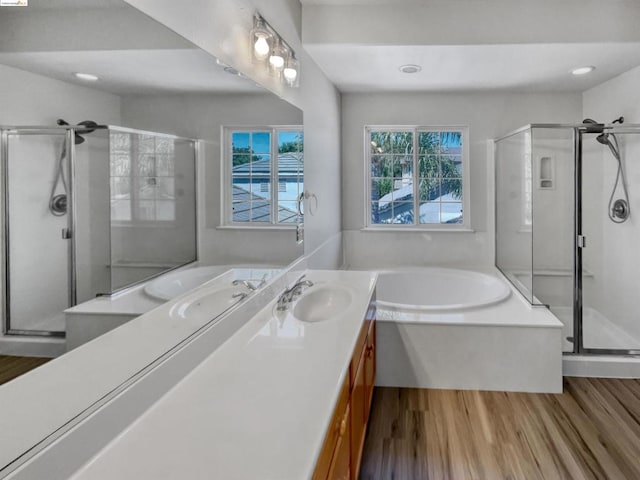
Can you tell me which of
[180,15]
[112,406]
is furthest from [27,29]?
[112,406]

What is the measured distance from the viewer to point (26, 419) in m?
0.78

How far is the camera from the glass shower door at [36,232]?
76 centimetres

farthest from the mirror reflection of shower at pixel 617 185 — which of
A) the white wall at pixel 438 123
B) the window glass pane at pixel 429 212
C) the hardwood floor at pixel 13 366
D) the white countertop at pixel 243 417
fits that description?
the hardwood floor at pixel 13 366

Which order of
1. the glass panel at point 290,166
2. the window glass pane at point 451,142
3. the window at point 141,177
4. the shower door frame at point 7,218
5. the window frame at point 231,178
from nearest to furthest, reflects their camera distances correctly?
1. the shower door frame at point 7,218
2. the window at point 141,177
3. the window frame at point 231,178
4. the glass panel at point 290,166
5. the window glass pane at point 451,142

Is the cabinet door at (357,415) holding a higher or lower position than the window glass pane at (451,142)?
lower

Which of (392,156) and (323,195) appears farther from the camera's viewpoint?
(392,156)

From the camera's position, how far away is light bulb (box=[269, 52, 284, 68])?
2199 millimetres

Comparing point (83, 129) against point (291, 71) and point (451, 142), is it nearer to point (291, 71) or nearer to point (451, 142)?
point (291, 71)

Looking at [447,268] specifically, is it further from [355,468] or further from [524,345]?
[355,468]

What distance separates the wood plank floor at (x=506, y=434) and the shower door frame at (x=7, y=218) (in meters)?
1.66

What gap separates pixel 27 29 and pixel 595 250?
4.20 m

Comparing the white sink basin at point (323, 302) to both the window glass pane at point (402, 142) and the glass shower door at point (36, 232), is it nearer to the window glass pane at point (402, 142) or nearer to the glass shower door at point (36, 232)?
the glass shower door at point (36, 232)

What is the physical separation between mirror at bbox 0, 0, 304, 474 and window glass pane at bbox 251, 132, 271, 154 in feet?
1.19

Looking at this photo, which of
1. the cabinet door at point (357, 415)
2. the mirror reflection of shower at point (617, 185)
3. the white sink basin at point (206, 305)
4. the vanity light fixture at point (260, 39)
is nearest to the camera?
the white sink basin at point (206, 305)
